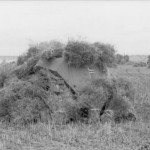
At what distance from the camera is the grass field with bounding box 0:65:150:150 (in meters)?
4.82

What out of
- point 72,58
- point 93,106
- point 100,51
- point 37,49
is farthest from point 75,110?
point 37,49

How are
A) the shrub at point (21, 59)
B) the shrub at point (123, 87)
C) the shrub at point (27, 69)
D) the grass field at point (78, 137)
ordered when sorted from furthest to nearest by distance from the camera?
the shrub at point (21, 59) → the shrub at point (27, 69) → the shrub at point (123, 87) → the grass field at point (78, 137)

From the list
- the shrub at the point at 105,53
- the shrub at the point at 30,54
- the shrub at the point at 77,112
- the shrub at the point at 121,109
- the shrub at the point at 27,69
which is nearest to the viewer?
the shrub at the point at 77,112

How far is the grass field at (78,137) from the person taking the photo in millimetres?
4816

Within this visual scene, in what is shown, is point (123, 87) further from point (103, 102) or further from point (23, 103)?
point (23, 103)

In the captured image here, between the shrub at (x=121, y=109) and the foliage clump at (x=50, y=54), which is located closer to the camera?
the shrub at (x=121, y=109)

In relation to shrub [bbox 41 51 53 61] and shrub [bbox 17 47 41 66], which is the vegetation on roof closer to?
shrub [bbox 41 51 53 61]

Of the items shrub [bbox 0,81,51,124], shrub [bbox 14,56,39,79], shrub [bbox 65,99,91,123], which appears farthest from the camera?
shrub [bbox 14,56,39,79]

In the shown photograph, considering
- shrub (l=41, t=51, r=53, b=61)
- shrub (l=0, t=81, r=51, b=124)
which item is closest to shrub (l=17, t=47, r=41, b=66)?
shrub (l=41, t=51, r=53, b=61)

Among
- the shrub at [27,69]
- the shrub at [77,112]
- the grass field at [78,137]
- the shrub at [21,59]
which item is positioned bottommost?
the grass field at [78,137]

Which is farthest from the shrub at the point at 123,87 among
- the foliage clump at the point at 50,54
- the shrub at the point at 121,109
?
the foliage clump at the point at 50,54

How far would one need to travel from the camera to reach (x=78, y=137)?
5324 millimetres

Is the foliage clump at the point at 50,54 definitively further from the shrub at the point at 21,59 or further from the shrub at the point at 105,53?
the shrub at the point at 21,59

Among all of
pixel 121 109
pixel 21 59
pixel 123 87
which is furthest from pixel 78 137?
pixel 21 59
